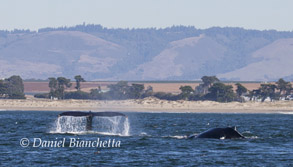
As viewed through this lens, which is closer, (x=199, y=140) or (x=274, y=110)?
(x=199, y=140)

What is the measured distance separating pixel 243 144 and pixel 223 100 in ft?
457

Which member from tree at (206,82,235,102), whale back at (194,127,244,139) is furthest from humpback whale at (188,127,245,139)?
tree at (206,82,235,102)

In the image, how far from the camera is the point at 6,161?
42250mm

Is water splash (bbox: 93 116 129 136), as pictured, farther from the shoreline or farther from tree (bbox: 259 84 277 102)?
tree (bbox: 259 84 277 102)

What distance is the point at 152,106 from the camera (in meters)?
184

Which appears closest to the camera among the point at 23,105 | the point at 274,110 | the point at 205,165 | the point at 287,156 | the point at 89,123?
the point at 205,165

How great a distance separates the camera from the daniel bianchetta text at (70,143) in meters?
50.9

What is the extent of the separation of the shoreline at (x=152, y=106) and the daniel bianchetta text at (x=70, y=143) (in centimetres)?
11716

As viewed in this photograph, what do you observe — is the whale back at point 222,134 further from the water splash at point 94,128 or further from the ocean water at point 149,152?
the water splash at point 94,128

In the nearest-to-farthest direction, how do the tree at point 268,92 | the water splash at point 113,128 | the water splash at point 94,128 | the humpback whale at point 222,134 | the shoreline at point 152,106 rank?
the humpback whale at point 222,134 < the water splash at point 94,128 < the water splash at point 113,128 < the shoreline at point 152,106 < the tree at point 268,92

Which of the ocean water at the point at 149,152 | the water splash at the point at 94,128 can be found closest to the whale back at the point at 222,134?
the ocean water at the point at 149,152

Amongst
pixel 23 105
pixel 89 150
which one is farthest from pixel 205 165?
pixel 23 105

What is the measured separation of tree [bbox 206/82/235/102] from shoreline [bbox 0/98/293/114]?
540 centimetres

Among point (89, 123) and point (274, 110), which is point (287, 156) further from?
point (274, 110)
